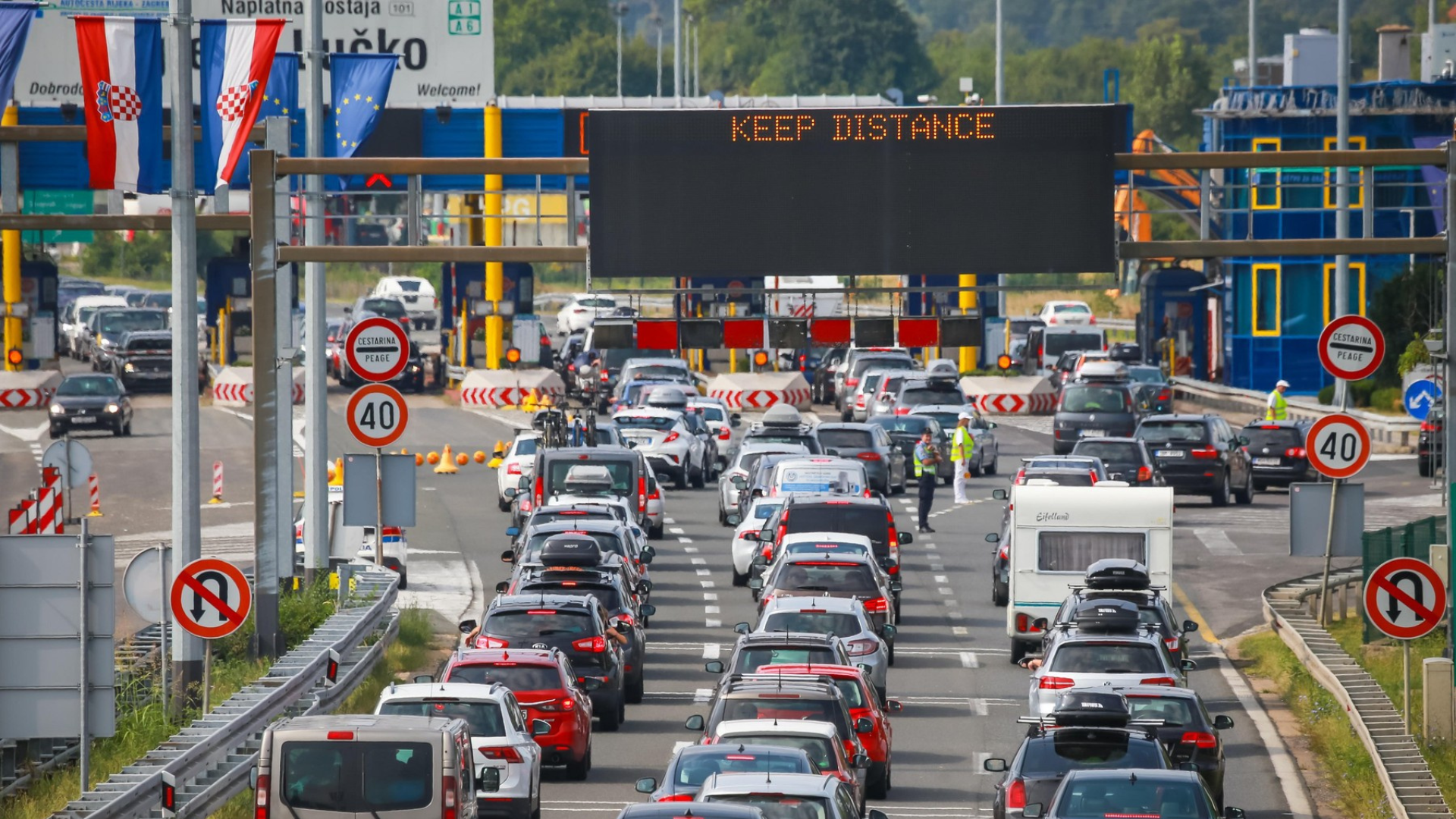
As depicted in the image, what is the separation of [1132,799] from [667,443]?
102 feet

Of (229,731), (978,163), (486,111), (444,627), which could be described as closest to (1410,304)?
(486,111)

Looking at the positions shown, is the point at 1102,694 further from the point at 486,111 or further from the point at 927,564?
the point at 486,111

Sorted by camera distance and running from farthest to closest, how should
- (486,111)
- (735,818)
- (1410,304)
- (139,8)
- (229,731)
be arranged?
(486,111) < (1410,304) < (139,8) < (229,731) < (735,818)

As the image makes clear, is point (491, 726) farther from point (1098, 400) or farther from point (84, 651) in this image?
point (1098, 400)

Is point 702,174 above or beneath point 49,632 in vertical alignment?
above

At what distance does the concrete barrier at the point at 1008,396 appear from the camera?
210 ft

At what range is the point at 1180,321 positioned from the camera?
73000mm

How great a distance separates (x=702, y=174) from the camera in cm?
2308

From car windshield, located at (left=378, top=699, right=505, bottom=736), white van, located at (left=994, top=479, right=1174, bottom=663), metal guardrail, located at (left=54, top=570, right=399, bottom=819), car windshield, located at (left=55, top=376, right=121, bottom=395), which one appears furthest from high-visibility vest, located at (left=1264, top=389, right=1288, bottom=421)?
car windshield, located at (left=378, top=699, right=505, bottom=736)

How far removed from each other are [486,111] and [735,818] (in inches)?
1927

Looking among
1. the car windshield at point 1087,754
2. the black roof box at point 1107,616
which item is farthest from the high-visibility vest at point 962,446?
the car windshield at point 1087,754

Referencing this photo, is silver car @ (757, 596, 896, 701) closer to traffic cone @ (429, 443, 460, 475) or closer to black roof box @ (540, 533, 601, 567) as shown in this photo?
black roof box @ (540, 533, 601, 567)

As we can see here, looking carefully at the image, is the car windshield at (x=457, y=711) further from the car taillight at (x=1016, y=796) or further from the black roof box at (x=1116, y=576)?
the black roof box at (x=1116, y=576)

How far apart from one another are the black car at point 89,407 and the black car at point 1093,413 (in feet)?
66.2
